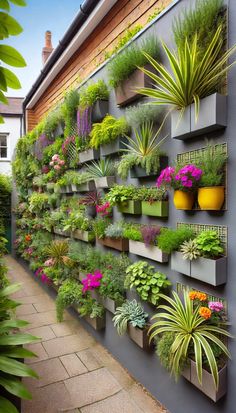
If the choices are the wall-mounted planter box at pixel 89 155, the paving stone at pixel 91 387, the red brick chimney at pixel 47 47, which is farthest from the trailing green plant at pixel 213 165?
the red brick chimney at pixel 47 47

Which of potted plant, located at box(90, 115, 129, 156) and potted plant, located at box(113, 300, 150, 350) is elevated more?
potted plant, located at box(90, 115, 129, 156)

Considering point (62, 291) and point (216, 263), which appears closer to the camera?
point (216, 263)

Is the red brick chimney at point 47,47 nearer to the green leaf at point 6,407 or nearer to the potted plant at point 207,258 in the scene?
the potted plant at point 207,258

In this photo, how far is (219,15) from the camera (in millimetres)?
1837

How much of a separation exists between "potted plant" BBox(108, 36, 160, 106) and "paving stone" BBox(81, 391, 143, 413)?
9.06ft

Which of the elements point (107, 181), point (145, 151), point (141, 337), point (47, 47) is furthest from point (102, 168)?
point (47, 47)

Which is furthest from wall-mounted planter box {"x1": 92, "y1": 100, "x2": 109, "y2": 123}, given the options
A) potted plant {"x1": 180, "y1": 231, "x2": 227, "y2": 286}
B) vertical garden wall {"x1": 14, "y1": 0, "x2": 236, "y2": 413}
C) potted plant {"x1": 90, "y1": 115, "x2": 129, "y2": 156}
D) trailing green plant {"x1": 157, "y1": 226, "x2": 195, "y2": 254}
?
potted plant {"x1": 180, "y1": 231, "x2": 227, "y2": 286}

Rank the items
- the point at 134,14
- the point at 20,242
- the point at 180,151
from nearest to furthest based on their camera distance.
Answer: the point at 180,151 < the point at 134,14 < the point at 20,242

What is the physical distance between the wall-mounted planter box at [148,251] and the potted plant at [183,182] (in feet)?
1.53

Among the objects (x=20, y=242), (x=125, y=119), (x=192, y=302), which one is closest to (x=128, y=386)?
(x=192, y=302)

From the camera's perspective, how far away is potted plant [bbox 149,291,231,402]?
1.79 m

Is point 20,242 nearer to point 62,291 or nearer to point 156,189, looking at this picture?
point 62,291

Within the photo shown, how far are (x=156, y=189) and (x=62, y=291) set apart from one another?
2.26 m

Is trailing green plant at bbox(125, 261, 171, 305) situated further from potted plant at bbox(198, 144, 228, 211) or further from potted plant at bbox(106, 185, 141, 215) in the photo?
potted plant at bbox(198, 144, 228, 211)
